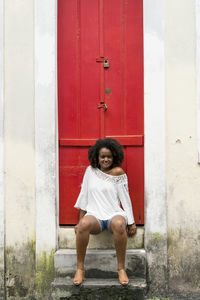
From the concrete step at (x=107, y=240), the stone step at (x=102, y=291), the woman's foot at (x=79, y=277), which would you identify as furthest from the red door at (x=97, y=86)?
the stone step at (x=102, y=291)

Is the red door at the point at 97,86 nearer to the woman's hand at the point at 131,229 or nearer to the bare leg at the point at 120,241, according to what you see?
the woman's hand at the point at 131,229

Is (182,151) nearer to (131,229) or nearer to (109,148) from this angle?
(109,148)

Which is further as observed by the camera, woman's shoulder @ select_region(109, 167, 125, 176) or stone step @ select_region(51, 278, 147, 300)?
woman's shoulder @ select_region(109, 167, 125, 176)

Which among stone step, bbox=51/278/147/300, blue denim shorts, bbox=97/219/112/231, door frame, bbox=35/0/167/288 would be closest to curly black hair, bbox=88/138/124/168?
door frame, bbox=35/0/167/288

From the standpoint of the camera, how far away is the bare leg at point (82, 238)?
3.97 meters

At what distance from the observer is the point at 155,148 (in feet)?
14.1

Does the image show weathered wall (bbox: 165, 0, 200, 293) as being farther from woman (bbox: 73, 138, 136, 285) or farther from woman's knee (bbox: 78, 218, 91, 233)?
woman's knee (bbox: 78, 218, 91, 233)

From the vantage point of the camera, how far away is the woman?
4.08m

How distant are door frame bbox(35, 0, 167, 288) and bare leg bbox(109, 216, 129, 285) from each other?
403mm

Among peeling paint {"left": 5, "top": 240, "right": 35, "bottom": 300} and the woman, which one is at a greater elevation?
the woman

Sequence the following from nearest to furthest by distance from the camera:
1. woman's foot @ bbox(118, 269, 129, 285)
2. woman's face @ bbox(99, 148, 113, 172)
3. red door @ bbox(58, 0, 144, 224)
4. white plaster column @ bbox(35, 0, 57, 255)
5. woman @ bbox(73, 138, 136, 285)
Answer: woman's foot @ bbox(118, 269, 129, 285) → woman @ bbox(73, 138, 136, 285) → woman's face @ bbox(99, 148, 113, 172) → white plaster column @ bbox(35, 0, 57, 255) → red door @ bbox(58, 0, 144, 224)

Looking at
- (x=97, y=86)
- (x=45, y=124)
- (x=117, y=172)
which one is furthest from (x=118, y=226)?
(x=97, y=86)

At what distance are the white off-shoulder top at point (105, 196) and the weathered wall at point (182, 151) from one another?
1.58 ft

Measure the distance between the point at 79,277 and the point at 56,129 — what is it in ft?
5.28
